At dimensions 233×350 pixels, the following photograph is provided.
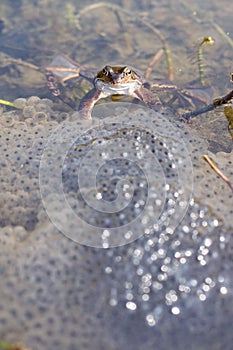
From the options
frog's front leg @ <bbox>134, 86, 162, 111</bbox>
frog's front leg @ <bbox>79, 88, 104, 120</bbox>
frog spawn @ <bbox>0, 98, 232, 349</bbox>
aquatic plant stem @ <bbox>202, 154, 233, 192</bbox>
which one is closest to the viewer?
frog spawn @ <bbox>0, 98, 232, 349</bbox>

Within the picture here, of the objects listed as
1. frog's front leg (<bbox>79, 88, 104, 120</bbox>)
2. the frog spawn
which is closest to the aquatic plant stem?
the frog spawn

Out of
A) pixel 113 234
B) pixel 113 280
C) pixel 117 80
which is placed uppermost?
pixel 117 80

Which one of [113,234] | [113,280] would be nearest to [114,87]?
[113,234]

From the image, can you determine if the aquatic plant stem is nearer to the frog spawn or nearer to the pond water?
the pond water

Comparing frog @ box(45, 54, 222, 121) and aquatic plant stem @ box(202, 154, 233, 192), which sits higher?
aquatic plant stem @ box(202, 154, 233, 192)

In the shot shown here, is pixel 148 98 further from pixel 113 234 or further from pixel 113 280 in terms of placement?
pixel 113 280

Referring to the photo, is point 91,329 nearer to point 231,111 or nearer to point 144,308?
point 144,308

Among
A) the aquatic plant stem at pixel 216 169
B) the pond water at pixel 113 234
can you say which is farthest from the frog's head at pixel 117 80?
the aquatic plant stem at pixel 216 169

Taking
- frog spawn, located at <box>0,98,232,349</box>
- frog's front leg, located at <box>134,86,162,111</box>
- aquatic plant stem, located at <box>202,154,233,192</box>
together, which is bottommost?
frog spawn, located at <box>0,98,232,349</box>

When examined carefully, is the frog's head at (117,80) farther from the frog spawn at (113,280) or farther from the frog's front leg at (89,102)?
the frog spawn at (113,280)
